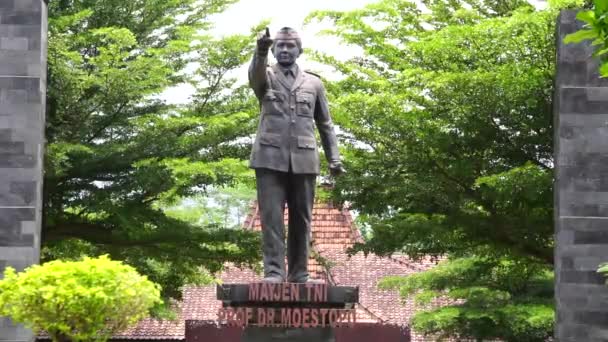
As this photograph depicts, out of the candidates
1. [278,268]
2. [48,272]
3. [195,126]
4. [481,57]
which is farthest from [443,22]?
[48,272]

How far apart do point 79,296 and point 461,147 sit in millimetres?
9815

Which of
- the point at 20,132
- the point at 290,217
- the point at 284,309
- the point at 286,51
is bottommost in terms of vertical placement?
the point at 284,309

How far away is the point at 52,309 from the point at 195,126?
33.6ft

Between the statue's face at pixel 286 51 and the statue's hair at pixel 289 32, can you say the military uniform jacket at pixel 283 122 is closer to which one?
the statue's face at pixel 286 51

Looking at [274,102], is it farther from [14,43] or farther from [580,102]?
[580,102]

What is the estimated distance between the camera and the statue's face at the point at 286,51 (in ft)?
43.0

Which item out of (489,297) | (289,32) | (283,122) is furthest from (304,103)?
(489,297)

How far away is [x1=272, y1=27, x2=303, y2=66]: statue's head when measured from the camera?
13094 mm

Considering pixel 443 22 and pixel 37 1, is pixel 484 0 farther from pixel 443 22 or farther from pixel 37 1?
pixel 37 1

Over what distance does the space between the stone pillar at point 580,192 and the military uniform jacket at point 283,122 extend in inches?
175

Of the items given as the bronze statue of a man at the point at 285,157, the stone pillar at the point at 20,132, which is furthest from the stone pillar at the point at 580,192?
the stone pillar at the point at 20,132

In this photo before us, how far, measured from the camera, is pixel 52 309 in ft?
36.9

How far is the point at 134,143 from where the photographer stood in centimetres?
2089

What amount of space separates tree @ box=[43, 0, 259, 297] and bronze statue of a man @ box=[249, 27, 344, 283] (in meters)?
6.54
